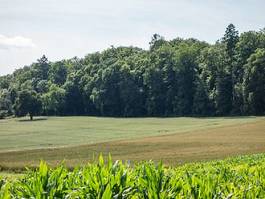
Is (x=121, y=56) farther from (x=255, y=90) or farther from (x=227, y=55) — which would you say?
(x=255, y=90)

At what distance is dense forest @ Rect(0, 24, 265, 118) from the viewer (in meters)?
113

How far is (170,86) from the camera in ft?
433

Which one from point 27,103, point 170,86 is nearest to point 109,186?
point 170,86

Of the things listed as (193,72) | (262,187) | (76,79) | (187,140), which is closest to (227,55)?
(193,72)

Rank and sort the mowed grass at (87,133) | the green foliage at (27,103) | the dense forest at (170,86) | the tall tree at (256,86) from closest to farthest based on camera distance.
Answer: the mowed grass at (87,133), the tall tree at (256,86), the dense forest at (170,86), the green foliage at (27,103)

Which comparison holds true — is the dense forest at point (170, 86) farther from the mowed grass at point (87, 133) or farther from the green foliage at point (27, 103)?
the mowed grass at point (87, 133)

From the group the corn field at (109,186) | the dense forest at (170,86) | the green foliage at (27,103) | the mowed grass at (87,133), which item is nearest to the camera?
the corn field at (109,186)

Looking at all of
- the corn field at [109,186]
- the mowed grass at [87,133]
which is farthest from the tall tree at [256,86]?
the corn field at [109,186]

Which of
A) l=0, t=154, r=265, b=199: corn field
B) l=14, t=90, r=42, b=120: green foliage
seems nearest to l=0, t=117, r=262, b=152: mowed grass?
l=14, t=90, r=42, b=120: green foliage

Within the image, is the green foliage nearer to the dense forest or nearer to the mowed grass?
the dense forest

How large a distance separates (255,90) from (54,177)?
106m

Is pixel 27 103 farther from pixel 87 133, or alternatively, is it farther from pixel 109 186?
pixel 109 186

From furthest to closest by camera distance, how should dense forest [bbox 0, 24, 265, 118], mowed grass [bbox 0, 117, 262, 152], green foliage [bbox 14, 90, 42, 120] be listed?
green foliage [bbox 14, 90, 42, 120], dense forest [bbox 0, 24, 265, 118], mowed grass [bbox 0, 117, 262, 152]

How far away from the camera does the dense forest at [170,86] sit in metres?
113
